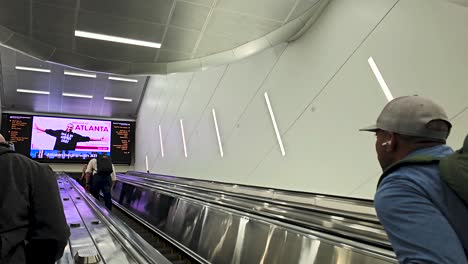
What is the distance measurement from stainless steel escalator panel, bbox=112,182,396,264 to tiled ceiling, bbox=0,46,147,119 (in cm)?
964

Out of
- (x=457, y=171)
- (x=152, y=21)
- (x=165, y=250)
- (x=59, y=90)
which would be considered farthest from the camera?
(x=59, y=90)

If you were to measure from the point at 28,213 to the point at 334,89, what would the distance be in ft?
14.7

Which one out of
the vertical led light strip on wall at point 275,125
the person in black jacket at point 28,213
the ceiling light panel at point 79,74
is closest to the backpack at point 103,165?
the vertical led light strip on wall at point 275,125

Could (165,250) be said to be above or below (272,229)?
below

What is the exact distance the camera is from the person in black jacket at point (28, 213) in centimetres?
138

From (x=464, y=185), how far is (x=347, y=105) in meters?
4.13

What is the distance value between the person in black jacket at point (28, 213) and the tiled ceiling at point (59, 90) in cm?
1201

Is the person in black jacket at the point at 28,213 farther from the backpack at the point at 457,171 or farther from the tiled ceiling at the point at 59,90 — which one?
the tiled ceiling at the point at 59,90

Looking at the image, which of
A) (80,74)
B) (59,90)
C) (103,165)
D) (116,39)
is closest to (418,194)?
(116,39)

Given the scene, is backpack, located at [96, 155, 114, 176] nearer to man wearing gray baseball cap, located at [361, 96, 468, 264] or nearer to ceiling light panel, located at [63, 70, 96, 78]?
man wearing gray baseball cap, located at [361, 96, 468, 264]

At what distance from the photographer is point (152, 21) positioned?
5820 mm

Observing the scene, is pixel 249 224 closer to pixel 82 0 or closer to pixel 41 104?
pixel 82 0

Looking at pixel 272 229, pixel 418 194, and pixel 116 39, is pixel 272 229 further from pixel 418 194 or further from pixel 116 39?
pixel 116 39

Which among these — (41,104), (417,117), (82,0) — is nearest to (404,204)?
(417,117)
